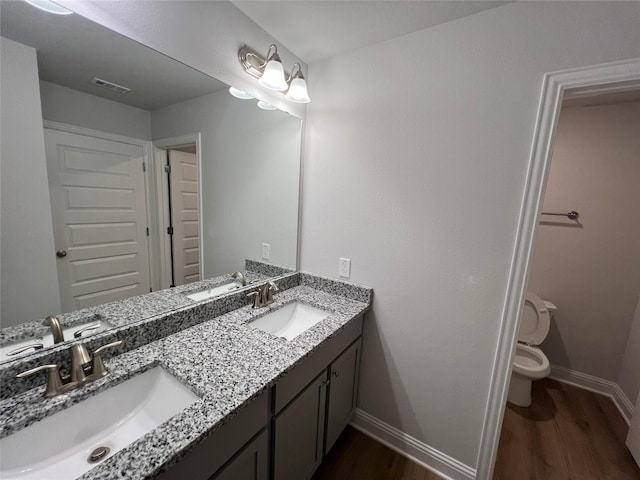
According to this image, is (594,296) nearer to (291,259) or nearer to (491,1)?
(491,1)

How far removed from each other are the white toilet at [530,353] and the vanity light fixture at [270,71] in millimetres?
2265

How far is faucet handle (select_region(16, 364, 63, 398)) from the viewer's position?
746 millimetres

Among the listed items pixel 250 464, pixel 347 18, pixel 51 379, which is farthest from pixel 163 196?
pixel 347 18

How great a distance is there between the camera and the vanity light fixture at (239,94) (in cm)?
133

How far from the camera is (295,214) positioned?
1.79 metres

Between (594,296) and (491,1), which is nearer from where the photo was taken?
(491,1)

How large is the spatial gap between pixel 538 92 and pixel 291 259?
5.02 feet

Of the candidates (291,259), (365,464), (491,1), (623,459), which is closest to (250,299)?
(291,259)

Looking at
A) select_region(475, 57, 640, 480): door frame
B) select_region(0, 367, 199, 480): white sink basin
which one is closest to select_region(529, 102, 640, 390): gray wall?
select_region(475, 57, 640, 480): door frame

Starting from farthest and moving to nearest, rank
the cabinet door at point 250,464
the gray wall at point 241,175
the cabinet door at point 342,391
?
the cabinet door at point 342,391, the gray wall at point 241,175, the cabinet door at point 250,464

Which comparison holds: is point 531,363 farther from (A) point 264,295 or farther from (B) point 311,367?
(A) point 264,295

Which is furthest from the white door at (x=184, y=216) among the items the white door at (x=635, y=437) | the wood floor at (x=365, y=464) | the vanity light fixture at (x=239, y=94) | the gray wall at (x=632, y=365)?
the gray wall at (x=632, y=365)

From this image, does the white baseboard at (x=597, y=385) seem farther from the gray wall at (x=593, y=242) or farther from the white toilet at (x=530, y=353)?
the white toilet at (x=530, y=353)

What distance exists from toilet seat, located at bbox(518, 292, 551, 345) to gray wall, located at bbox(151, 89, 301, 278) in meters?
1.97
